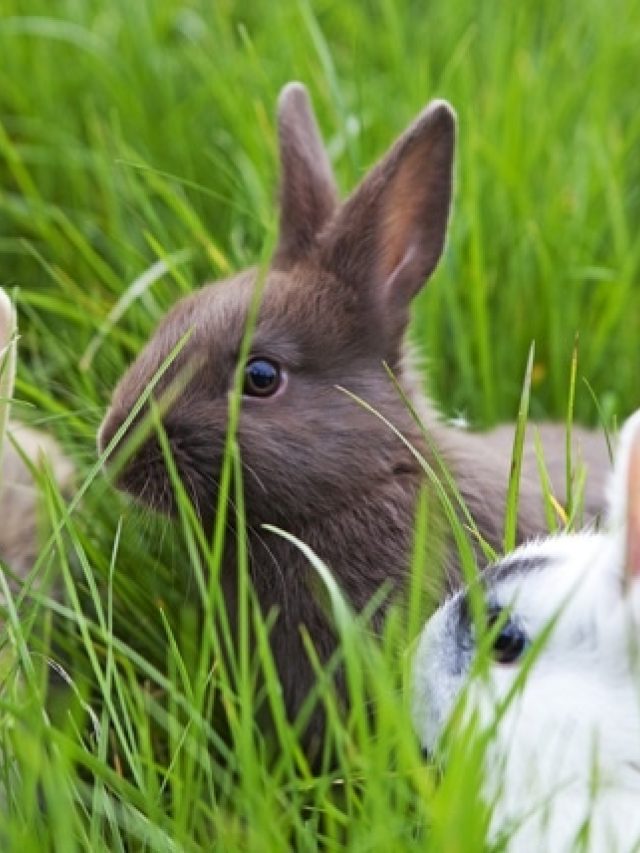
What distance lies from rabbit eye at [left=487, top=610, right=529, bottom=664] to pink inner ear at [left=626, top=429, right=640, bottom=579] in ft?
0.65

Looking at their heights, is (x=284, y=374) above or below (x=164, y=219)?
below

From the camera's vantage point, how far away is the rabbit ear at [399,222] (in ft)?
10.7

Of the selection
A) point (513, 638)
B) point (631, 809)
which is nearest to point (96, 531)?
point (513, 638)

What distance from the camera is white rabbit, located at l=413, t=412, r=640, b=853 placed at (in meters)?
2.37

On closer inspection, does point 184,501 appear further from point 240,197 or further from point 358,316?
point 240,197

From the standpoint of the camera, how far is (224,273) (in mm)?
3762

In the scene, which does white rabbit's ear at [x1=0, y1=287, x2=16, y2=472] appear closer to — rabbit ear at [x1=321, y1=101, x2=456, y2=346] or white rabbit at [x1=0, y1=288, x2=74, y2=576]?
white rabbit at [x1=0, y1=288, x2=74, y2=576]

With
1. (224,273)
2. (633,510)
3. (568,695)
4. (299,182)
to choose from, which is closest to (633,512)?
(633,510)

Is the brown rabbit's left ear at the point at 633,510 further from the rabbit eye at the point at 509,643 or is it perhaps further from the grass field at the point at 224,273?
the grass field at the point at 224,273

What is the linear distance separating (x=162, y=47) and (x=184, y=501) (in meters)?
2.36

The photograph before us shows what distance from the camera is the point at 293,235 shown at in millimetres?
3457

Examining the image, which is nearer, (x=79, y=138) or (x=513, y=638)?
(x=513, y=638)

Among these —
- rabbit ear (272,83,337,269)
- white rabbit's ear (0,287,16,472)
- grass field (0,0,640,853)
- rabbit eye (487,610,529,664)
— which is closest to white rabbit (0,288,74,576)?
grass field (0,0,640,853)

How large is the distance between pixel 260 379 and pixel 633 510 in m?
0.92
